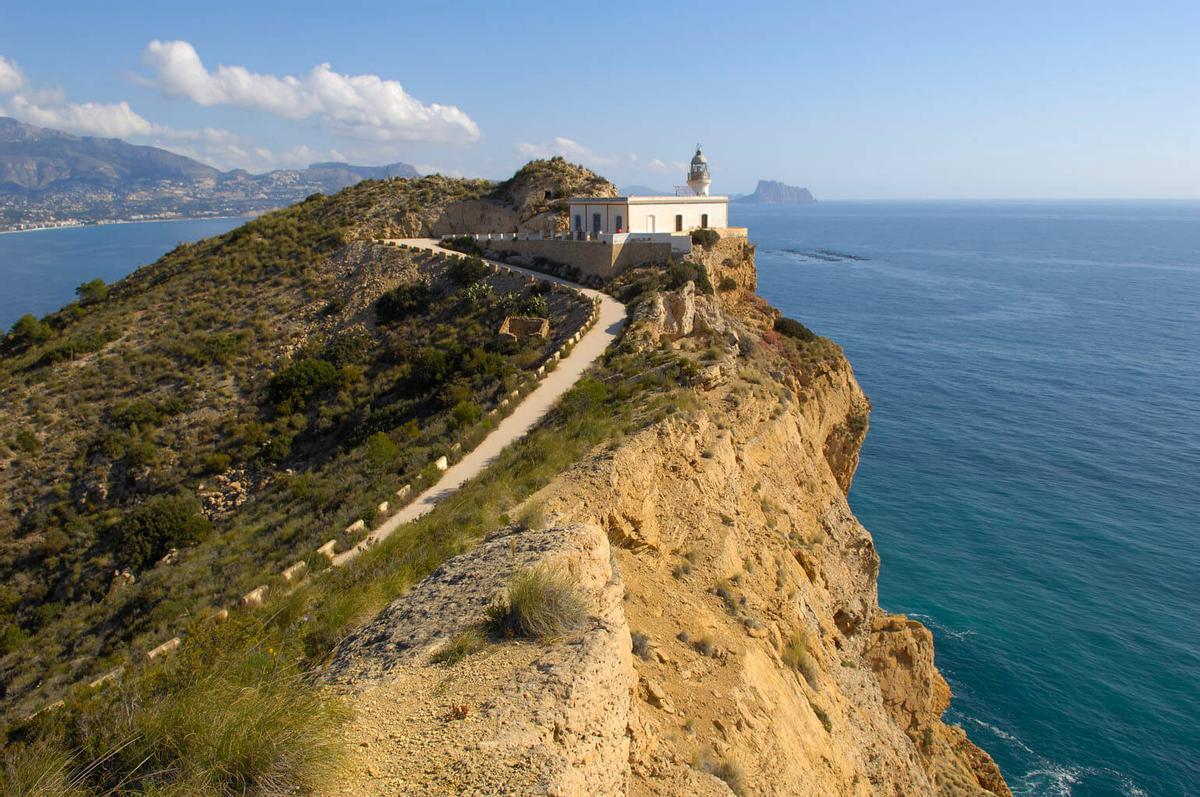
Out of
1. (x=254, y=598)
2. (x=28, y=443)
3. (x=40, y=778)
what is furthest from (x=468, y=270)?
(x=40, y=778)

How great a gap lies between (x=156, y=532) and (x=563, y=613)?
1893 centimetres

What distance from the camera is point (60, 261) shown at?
12531 centimetres

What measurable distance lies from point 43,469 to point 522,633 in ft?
89.7

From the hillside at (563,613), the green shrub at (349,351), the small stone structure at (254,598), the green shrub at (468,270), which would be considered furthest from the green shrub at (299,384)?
the small stone structure at (254,598)

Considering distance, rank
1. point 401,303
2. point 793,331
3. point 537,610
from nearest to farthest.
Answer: point 537,610 < point 793,331 < point 401,303

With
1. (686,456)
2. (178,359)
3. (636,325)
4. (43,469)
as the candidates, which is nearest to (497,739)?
(686,456)

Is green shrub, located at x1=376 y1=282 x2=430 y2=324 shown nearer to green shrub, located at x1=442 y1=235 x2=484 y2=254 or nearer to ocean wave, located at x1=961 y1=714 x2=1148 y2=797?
green shrub, located at x1=442 y1=235 x2=484 y2=254

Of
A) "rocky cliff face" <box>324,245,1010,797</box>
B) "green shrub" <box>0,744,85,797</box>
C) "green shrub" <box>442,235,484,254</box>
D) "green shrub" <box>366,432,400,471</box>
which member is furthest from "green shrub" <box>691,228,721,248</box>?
"green shrub" <box>0,744,85,797</box>

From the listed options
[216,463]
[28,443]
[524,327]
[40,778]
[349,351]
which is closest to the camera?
[40,778]

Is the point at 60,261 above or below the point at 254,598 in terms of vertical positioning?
above

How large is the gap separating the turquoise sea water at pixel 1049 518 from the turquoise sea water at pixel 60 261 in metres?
84.3

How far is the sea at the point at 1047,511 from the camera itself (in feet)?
79.6

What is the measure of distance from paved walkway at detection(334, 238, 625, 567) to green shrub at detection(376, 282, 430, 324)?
9063 millimetres

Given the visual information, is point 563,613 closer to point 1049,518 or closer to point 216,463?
point 216,463
